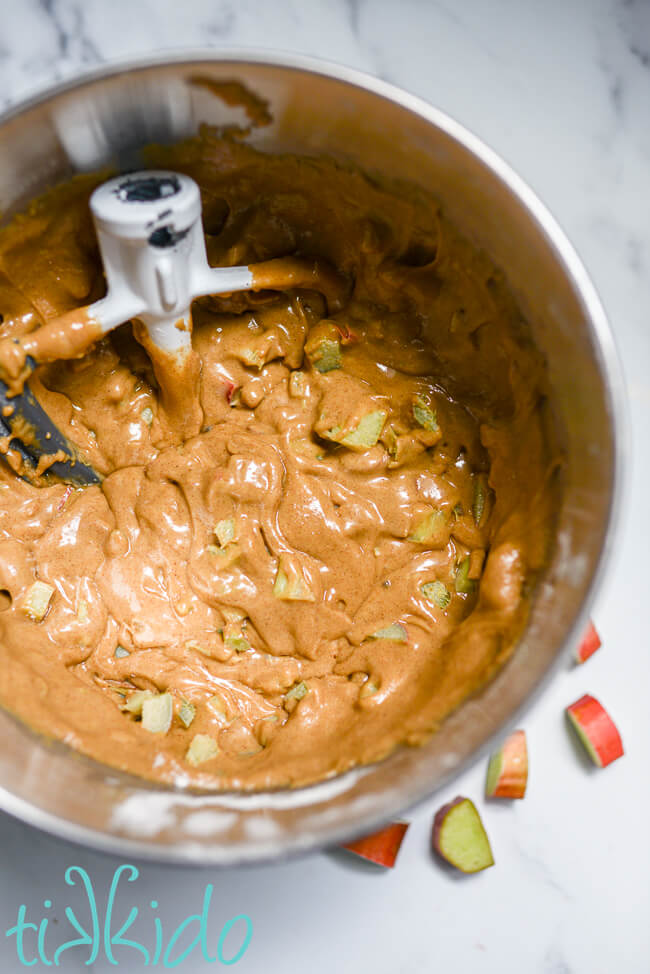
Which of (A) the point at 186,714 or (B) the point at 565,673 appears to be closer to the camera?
(B) the point at 565,673

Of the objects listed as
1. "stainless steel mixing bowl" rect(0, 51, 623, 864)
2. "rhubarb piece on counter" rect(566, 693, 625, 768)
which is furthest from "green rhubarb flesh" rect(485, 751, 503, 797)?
"stainless steel mixing bowl" rect(0, 51, 623, 864)

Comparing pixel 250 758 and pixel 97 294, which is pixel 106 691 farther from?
pixel 97 294

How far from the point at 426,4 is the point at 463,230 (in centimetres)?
54

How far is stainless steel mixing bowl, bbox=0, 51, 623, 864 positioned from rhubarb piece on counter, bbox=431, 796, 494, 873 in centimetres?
27

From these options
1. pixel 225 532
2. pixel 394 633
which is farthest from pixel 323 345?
pixel 394 633

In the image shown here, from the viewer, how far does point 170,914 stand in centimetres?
100

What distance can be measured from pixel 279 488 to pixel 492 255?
421 mm

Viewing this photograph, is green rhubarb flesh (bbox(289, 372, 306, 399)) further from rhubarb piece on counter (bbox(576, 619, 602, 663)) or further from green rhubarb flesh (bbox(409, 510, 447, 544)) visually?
rhubarb piece on counter (bbox(576, 619, 602, 663))

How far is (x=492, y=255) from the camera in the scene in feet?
2.81

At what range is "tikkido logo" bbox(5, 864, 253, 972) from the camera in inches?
38.9

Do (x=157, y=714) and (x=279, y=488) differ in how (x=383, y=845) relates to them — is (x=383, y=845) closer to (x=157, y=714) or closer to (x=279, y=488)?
(x=157, y=714)

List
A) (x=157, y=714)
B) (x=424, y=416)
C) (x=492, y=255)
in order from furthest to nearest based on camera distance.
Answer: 1. (x=424, y=416)
2. (x=157, y=714)
3. (x=492, y=255)

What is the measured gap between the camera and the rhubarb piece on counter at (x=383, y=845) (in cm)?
98

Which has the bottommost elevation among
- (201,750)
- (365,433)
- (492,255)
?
(201,750)
